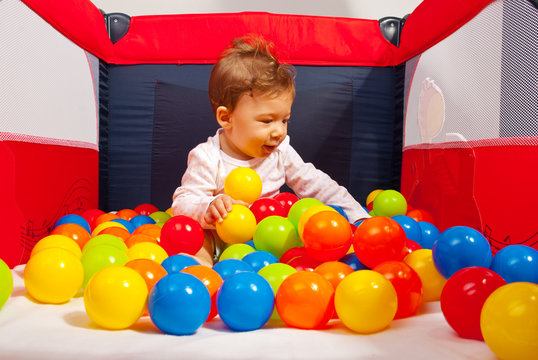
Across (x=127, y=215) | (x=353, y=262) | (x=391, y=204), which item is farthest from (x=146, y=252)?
(x=391, y=204)


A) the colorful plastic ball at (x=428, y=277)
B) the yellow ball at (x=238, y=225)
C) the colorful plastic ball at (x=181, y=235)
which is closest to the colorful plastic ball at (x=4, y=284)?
the colorful plastic ball at (x=181, y=235)

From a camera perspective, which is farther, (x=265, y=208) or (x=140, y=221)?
(x=140, y=221)

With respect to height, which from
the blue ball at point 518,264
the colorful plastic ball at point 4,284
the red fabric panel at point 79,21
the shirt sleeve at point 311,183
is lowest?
the colorful plastic ball at point 4,284

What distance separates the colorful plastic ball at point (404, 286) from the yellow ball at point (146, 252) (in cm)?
48

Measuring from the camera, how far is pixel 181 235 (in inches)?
45.3

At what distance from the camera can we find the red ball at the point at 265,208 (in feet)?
4.31

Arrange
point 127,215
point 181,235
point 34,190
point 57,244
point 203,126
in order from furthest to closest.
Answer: point 203,126 < point 127,215 < point 34,190 < point 181,235 < point 57,244

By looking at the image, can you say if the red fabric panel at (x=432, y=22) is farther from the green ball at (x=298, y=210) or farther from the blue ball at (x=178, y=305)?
the blue ball at (x=178, y=305)

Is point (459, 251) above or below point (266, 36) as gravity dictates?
below

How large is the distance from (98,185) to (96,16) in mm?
592

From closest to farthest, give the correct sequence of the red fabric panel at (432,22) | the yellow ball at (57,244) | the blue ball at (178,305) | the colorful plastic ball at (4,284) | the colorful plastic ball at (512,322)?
the colorful plastic ball at (512,322), the blue ball at (178,305), the colorful plastic ball at (4,284), the yellow ball at (57,244), the red fabric panel at (432,22)

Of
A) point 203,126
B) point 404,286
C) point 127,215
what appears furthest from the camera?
point 203,126

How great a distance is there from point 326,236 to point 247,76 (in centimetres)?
65

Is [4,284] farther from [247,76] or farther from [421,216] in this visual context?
[421,216]
